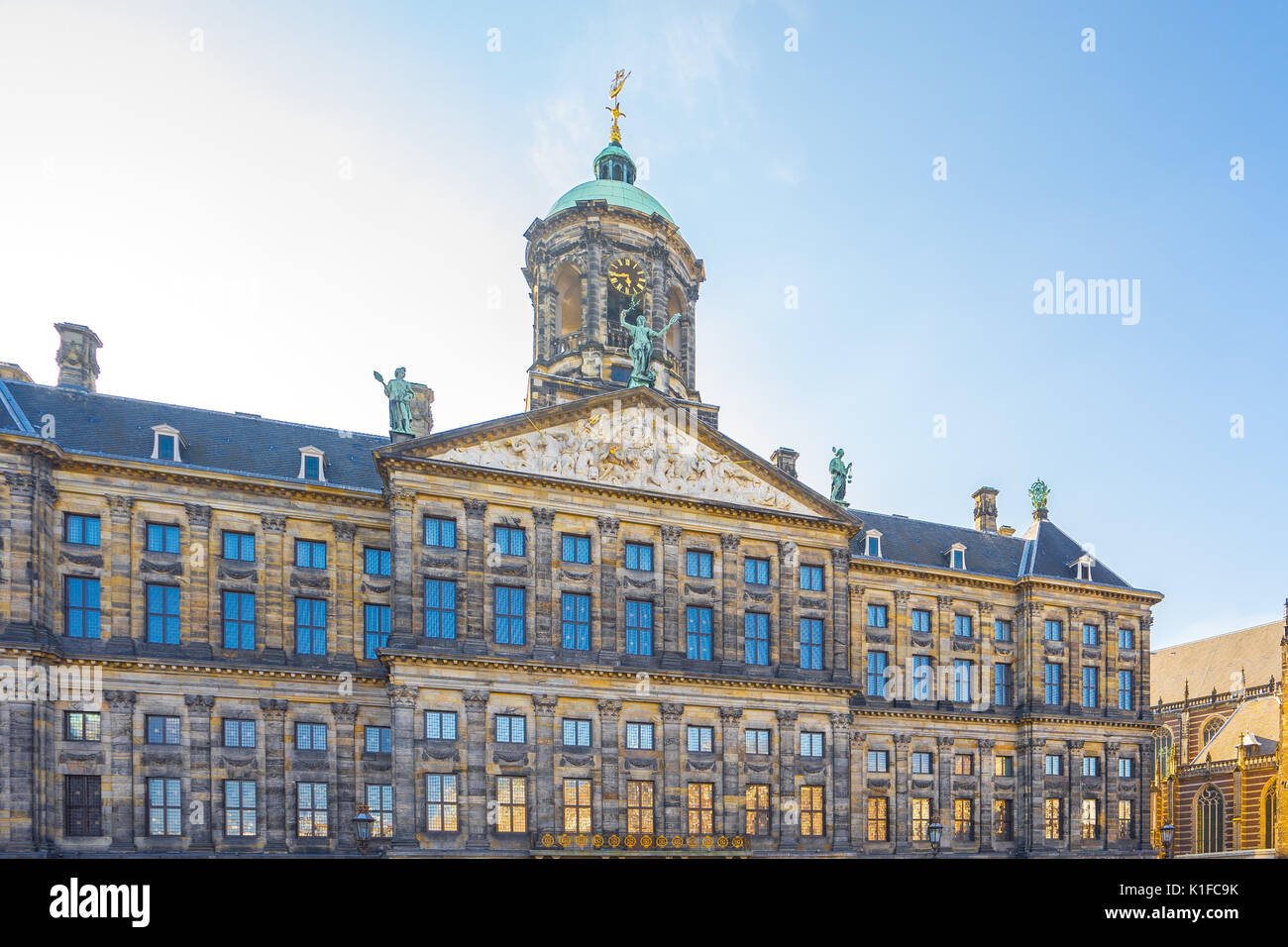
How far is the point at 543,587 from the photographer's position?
3766 cm

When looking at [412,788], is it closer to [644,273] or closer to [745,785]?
[745,785]

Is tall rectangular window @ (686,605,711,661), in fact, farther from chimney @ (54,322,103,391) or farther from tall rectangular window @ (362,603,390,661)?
chimney @ (54,322,103,391)

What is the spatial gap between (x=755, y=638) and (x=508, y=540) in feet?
40.1

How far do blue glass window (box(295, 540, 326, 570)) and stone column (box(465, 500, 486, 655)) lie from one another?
266 inches

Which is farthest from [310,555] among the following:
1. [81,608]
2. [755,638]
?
[755,638]

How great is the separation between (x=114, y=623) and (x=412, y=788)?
13336 mm

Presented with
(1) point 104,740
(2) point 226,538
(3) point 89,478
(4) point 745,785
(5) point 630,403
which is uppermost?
(5) point 630,403

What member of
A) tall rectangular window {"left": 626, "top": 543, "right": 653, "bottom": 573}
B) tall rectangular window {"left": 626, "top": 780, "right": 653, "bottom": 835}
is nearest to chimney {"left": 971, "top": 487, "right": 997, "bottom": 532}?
tall rectangular window {"left": 626, "top": 543, "right": 653, "bottom": 573}

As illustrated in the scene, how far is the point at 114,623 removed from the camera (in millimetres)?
35062

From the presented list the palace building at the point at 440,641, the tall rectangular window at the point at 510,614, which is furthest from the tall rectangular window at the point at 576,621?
the tall rectangular window at the point at 510,614

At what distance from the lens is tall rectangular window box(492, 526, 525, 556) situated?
3753 centimetres

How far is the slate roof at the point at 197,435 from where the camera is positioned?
36438 mm
